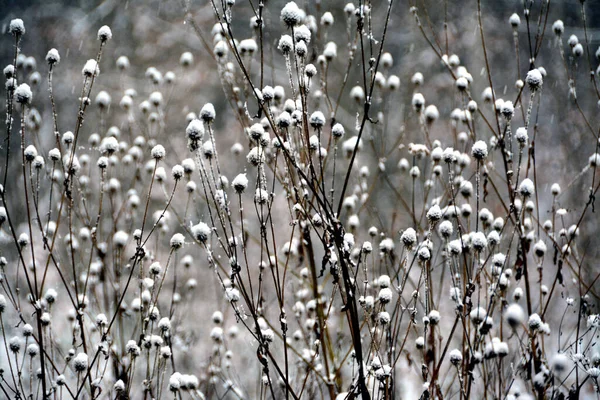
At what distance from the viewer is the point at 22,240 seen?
7.70 ft

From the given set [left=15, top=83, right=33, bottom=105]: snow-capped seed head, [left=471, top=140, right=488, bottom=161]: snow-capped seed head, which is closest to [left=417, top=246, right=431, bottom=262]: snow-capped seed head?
[left=471, top=140, right=488, bottom=161]: snow-capped seed head

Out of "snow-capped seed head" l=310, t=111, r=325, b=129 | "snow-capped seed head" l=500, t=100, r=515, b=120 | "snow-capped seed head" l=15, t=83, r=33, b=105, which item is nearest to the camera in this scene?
"snow-capped seed head" l=310, t=111, r=325, b=129

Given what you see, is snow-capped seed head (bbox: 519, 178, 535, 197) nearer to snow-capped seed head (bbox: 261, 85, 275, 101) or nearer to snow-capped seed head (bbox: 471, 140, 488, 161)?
snow-capped seed head (bbox: 471, 140, 488, 161)

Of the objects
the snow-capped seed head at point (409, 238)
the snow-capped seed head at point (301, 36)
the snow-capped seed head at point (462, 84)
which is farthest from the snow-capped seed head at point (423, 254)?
the snow-capped seed head at point (462, 84)

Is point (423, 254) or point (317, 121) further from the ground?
point (317, 121)

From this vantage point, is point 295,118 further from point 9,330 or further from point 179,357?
point 9,330

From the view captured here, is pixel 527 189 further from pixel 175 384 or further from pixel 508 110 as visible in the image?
pixel 175 384

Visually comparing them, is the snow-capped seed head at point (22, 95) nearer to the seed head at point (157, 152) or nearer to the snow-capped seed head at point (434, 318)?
the seed head at point (157, 152)

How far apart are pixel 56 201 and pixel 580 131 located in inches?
247

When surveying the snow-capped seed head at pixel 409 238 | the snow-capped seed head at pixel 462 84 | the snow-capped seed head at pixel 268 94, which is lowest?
the snow-capped seed head at pixel 409 238

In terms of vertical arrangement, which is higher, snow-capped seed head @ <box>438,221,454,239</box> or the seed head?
A: the seed head

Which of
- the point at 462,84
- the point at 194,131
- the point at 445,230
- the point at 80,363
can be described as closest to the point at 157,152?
the point at 194,131

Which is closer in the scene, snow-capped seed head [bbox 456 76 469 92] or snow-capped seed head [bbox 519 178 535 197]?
snow-capped seed head [bbox 519 178 535 197]

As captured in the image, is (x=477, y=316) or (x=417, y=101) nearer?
(x=477, y=316)
